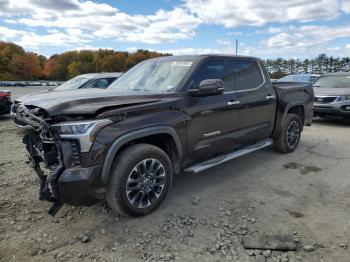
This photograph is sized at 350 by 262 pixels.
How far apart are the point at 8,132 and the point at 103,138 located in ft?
21.2

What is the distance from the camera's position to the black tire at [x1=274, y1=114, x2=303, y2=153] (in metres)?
6.27

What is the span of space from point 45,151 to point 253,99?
321 centimetres

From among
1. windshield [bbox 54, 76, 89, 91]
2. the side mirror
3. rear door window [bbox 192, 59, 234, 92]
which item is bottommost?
windshield [bbox 54, 76, 89, 91]

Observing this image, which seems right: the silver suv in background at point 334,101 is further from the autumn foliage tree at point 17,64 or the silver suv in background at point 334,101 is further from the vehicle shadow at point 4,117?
the autumn foliage tree at point 17,64

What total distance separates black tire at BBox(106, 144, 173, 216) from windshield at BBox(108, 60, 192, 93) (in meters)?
0.93

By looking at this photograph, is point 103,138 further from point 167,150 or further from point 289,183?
point 289,183

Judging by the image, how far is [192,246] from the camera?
10.9ft

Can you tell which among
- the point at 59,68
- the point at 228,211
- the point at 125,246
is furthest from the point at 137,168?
the point at 59,68

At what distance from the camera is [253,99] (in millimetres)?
5359

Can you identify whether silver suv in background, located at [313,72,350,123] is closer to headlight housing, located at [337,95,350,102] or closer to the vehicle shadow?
headlight housing, located at [337,95,350,102]

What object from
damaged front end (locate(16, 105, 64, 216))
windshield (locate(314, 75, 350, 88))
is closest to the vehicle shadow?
damaged front end (locate(16, 105, 64, 216))

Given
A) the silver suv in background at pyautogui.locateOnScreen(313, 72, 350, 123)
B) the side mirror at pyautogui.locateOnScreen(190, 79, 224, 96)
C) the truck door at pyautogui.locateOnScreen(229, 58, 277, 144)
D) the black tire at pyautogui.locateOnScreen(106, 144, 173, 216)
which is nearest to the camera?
the black tire at pyautogui.locateOnScreen(106, 144, 173, 216)

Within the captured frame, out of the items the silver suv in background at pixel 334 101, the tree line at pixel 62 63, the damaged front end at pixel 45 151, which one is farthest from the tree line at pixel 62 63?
the damaged front end at pixel 45 151

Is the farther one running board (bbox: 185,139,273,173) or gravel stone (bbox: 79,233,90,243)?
running board (bbox: 185,139,273,173)
